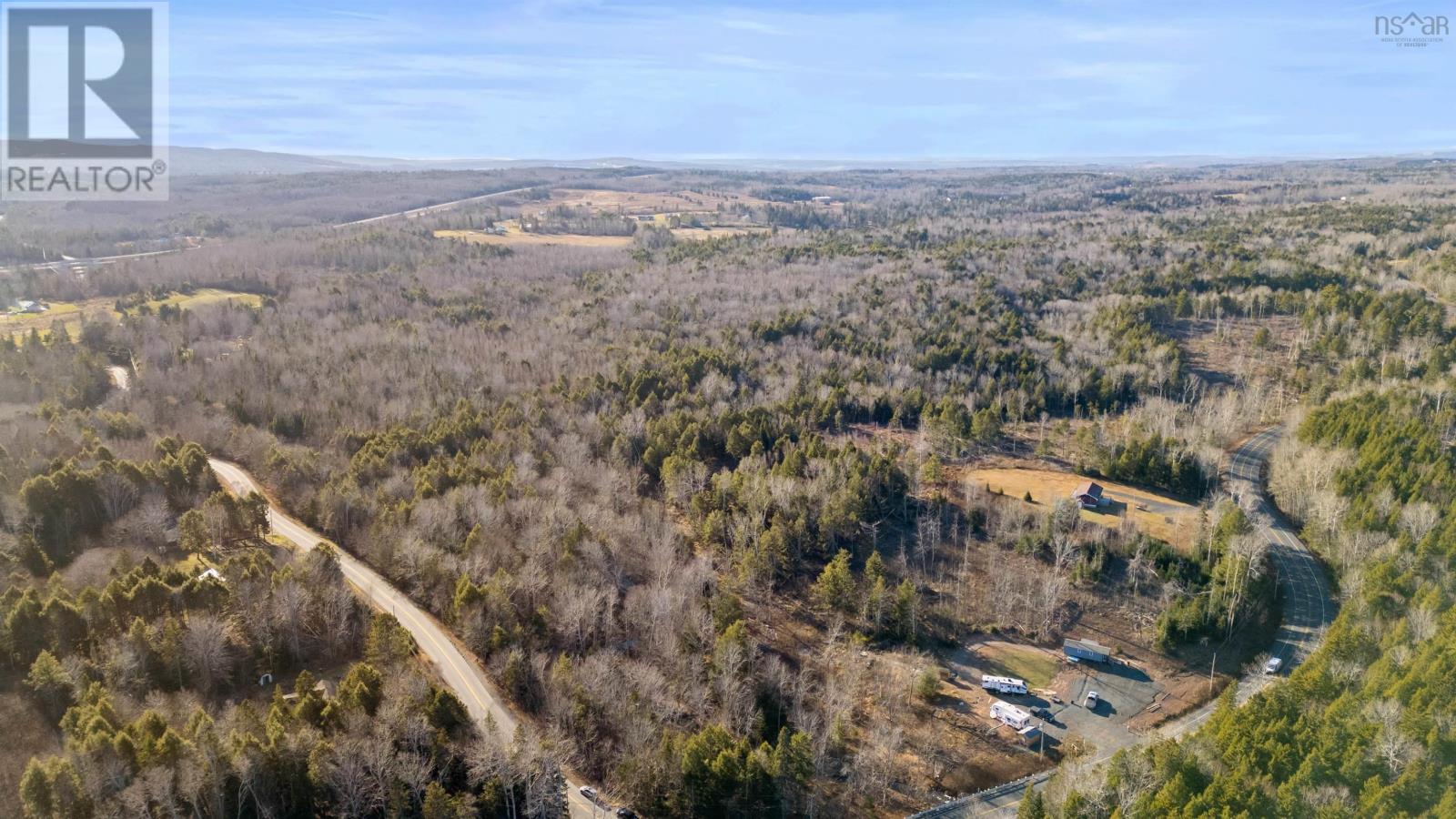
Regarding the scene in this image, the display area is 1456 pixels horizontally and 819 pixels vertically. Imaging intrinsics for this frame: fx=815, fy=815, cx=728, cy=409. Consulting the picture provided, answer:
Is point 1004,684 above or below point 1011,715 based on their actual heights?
above

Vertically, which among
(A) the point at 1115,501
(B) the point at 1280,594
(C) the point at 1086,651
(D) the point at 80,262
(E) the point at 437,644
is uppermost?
(D) the point at 80,262

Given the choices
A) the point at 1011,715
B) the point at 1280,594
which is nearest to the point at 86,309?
the point at 1011,715

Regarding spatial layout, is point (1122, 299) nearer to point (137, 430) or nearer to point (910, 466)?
point (910, 466)

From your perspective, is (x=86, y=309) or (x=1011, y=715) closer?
(x=1011, y=715)

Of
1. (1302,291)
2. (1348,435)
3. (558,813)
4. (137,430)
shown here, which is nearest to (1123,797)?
(558,813)

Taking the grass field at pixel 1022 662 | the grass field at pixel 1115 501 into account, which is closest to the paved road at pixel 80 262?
the grass field at pixel 1115 501

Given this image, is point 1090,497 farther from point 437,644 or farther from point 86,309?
point 86,309

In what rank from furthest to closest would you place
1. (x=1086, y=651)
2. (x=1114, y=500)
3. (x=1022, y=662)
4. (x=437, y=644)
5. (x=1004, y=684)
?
(x=1114, y=500), (x=1086, y=651), (x=1022, y=662), (x=437, y=644), (x=1004, y=684)
